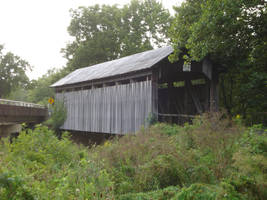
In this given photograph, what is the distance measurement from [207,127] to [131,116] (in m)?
5.97

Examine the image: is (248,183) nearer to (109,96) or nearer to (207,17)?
(207,17)

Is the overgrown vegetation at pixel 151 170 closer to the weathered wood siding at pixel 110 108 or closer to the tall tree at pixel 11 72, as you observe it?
the weathered wood siding at pixel 110 108

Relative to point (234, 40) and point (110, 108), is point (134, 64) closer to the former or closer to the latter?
point (110, 108)

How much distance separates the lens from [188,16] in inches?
412

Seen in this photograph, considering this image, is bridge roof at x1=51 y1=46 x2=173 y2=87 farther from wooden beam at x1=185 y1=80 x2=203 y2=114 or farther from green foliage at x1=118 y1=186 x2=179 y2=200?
green foliage at x1=118 y1=186 x2=179 y2=200

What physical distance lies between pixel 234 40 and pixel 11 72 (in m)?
27.1

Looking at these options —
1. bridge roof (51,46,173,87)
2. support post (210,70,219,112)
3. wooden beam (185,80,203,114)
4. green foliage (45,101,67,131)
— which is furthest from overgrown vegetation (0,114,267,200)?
green foliage (45,101,67,131)

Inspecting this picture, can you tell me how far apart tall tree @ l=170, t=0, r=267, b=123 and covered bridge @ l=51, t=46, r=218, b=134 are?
938 mm

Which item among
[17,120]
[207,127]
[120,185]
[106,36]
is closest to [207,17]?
[207,127]

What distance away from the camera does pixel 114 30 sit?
31.0 m

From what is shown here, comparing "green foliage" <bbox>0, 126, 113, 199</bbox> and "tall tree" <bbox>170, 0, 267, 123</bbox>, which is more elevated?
"tall tree" <bbox>170, 0, 267, 123</bbox>

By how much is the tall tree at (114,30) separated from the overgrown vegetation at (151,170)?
954 inches

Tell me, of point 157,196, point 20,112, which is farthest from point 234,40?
point 20,112

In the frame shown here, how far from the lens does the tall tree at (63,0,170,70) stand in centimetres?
2984
